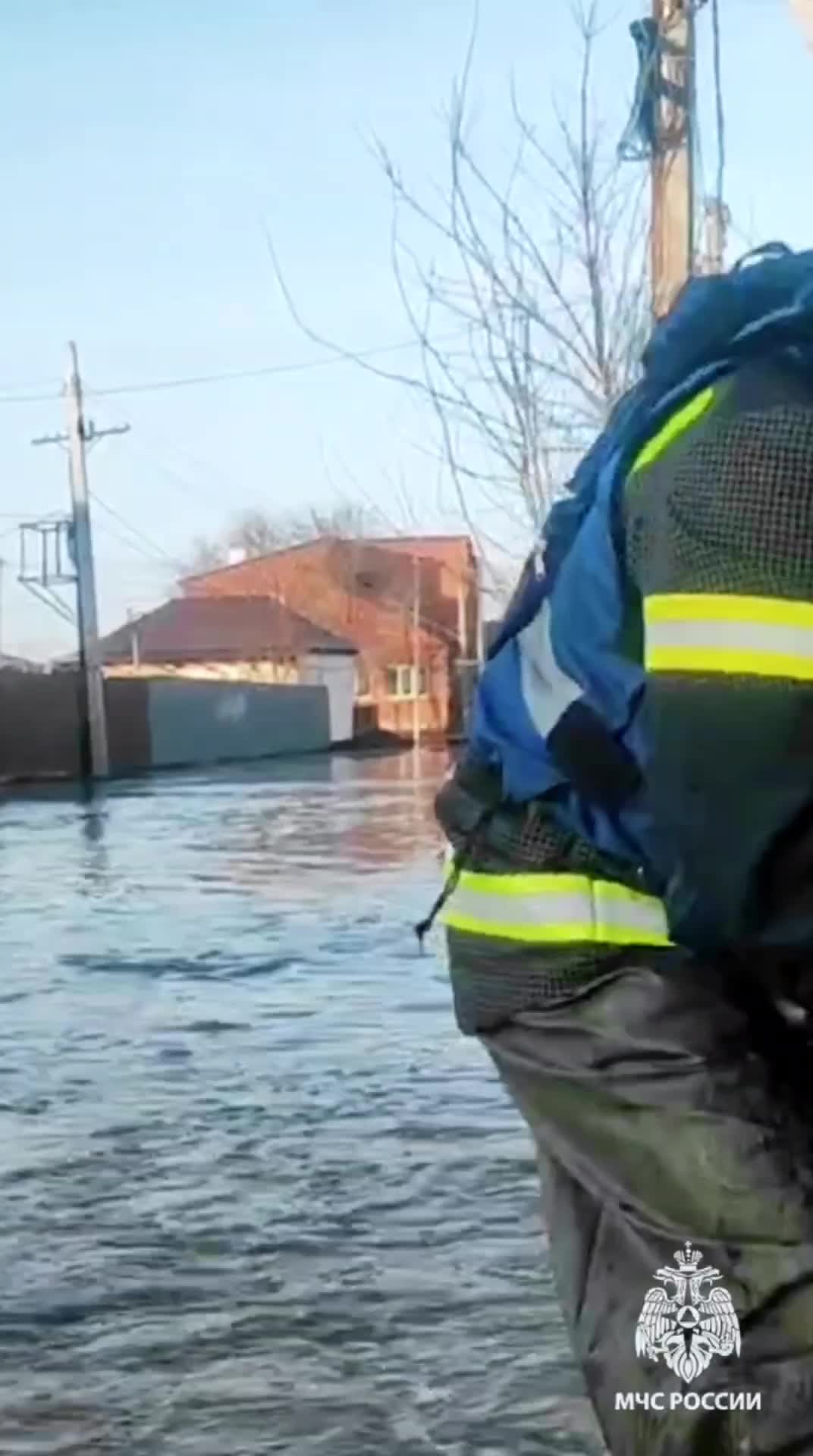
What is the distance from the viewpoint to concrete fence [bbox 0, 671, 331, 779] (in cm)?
4325

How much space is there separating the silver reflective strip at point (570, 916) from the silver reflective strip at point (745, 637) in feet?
0.89

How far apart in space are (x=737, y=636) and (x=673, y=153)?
9851 mm

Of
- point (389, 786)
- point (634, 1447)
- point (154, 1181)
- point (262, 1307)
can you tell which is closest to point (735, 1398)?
point (634, 1447)

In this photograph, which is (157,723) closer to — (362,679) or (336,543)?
(362,679)

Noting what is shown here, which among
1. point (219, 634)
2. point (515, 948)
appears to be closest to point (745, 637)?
point (515, 948)

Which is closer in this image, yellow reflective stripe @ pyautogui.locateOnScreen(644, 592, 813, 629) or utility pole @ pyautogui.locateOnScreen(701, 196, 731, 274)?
yellow reflective stripe @ pyautogui.locateOnScreen(644, 592, 813, 629)

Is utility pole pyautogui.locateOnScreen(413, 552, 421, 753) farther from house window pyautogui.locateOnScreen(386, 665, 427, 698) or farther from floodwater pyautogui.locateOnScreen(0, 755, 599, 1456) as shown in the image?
floodwater pyautogui.locateOnScreen(0, 755, 599, 1456)

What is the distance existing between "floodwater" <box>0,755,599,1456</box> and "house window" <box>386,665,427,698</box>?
70.7m

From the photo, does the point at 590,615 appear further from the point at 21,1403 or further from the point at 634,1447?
the point at 21,1403

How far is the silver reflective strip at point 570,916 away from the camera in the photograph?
2057 mm

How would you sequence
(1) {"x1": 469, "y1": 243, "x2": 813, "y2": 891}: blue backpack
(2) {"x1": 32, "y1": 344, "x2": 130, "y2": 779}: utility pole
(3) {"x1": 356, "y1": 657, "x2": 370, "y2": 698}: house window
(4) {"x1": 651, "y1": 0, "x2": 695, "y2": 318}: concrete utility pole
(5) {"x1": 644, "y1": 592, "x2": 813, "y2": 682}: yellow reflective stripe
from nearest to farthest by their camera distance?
(5) {"x1": 644, "y1": 592, "x2": 813, "y2": 682}: yellow reflective stripe < (1) {"x1": 469, "y1": 243, "x2": 813, "y2": 891}: blue backpack < (4) {"x1": 651, "y1": 0, "x2": 695, "y2": 318}: concrete utility pole < (2) {"x1": 32, "y1": 344, "x2": 130, "y2": 779}: utility pole < (3) {"x1": 356, "y1": 657, "x2": 370, "y2": 698}: house window

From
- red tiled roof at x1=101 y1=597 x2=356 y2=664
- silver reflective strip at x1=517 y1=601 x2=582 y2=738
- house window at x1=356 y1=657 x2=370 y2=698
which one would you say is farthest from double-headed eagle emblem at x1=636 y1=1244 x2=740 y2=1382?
house window at x1=356 y1=657 x2=370 y2=698

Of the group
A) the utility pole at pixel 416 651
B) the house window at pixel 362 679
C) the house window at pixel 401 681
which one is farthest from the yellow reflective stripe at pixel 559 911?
the house window at pixel 362 679

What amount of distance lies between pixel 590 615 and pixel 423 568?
8647 centimetres
